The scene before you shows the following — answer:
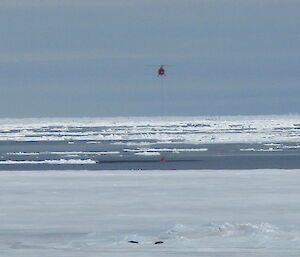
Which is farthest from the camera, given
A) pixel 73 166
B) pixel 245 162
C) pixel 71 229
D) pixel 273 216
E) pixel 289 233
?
pixel 245 162

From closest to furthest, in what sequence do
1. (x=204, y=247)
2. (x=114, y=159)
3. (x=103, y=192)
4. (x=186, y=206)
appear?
(x=204, y=247)
(x=186, y=206)
(x=103, y=192)
(x=114, y=159)

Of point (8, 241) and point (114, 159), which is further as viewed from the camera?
A: point (114, 159)

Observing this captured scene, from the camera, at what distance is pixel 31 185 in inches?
798

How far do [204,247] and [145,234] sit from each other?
4.15ft

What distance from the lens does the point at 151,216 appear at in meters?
14.0

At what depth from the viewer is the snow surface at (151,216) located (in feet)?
35.8

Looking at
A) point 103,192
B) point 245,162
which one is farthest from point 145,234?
point 245,162

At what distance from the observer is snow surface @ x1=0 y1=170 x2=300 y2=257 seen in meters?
10.9

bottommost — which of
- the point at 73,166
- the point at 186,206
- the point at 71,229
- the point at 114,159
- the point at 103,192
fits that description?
the point at 71,229

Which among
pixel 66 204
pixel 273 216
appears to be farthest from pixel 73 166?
pixel 273 216

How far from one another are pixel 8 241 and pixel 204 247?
2228 millimetres

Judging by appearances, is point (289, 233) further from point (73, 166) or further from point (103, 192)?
point (73, 166)

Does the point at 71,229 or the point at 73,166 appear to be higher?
the point at 73,166

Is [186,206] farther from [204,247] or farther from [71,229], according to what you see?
[204,247]
